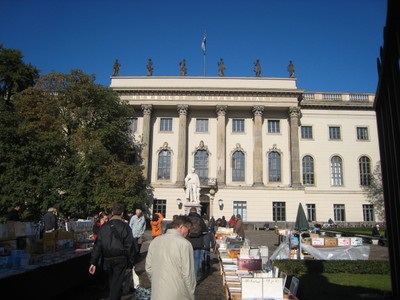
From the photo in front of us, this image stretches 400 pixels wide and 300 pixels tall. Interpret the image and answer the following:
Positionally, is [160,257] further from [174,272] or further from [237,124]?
[237,124]

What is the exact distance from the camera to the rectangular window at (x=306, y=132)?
145ft

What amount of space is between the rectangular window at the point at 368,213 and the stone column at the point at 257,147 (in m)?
13.7

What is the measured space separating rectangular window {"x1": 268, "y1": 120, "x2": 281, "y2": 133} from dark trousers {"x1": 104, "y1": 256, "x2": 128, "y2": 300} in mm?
38618

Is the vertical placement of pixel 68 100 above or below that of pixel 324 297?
above

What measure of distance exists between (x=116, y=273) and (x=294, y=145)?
3712 cm

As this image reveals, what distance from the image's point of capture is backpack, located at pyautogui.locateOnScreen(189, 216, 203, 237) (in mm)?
9266

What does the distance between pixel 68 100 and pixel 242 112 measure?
20.4 meters

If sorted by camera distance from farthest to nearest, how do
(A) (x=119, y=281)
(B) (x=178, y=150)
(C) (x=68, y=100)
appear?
(B) (x=178, y=150) → (C) (x=68, y=100) → (A) (x=119, y=281)

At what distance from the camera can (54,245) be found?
32.1 feet

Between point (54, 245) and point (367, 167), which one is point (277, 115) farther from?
point (54, 245)

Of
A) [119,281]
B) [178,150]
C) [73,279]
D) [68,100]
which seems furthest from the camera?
[178,150]

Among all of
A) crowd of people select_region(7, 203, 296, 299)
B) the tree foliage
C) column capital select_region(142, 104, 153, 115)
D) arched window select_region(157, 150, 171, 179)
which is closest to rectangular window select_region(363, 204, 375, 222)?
arched window select_region(157, 150, 171, 179)

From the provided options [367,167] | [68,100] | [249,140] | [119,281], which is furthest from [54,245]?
[367,167]

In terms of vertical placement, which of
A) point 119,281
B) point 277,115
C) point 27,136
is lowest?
point 119,281
